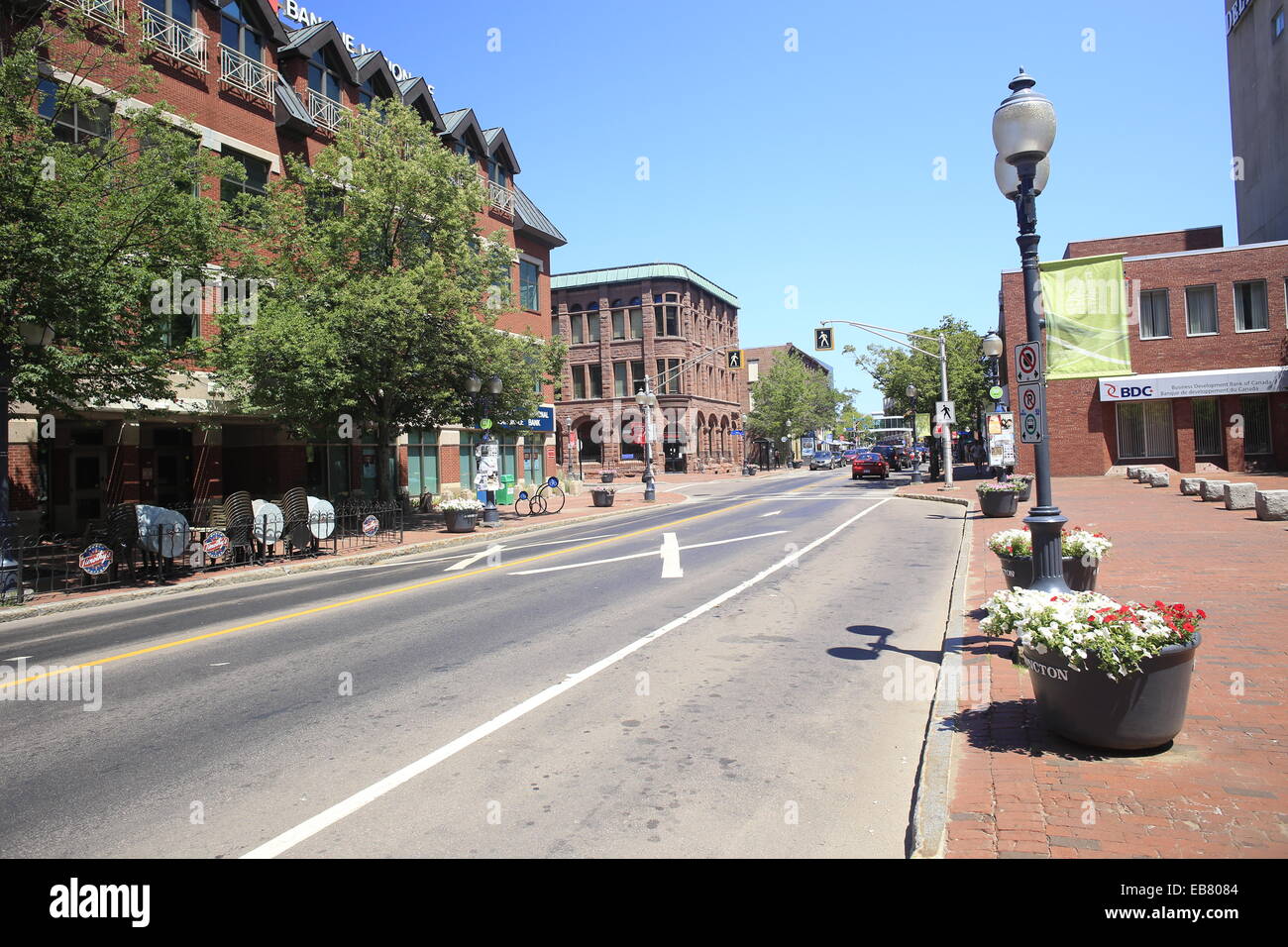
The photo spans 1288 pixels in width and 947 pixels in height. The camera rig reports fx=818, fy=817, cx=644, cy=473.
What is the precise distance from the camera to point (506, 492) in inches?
1406

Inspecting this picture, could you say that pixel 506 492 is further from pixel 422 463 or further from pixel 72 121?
pixel 72 121

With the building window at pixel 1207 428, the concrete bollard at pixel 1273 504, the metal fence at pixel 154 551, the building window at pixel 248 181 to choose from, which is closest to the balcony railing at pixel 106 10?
the building window at pixel 248 181

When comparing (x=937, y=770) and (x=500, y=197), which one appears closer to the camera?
(x=937, y=770)

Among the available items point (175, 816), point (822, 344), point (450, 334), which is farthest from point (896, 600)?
point (822, 344)

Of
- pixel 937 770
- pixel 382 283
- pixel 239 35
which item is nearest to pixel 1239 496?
pixel 937 770

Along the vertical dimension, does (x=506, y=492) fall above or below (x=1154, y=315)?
below

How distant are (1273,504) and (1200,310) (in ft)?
69.6

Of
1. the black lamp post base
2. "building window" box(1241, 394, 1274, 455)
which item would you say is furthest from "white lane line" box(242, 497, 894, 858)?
"building window" box(1241, 394, 1274, 455)

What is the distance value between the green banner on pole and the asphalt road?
55.4ft

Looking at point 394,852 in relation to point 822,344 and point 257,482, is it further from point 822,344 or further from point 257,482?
point 822,344

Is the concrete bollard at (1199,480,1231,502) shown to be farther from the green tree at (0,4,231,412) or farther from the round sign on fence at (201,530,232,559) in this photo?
the green tree at (0,4,231,412)

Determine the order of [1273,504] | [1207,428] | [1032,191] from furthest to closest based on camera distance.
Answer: [1207,428]
[1273,504]
[1032,191]
